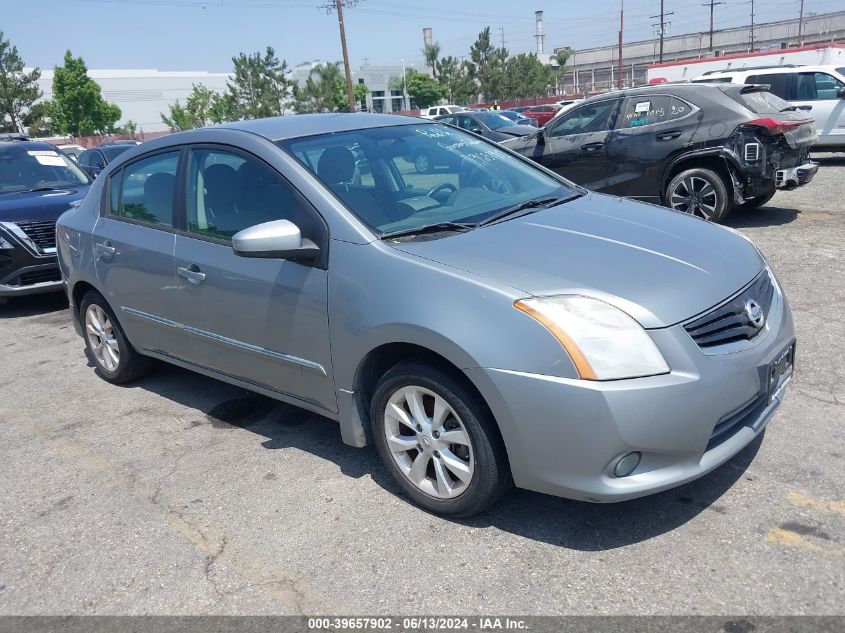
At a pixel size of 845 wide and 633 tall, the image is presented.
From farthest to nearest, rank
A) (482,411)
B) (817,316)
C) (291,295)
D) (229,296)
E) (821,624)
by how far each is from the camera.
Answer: (817,316) → (229,296) → (291,295) → (482,411) → (821,624)

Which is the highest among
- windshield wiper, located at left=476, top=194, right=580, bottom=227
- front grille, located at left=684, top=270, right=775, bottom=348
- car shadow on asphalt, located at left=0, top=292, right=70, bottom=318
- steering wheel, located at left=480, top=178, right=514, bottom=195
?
steering wheel, located at left=480, top=178, right=514, bottom=195

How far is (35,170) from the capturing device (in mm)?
8797

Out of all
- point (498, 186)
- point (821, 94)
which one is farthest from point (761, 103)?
point (821, 94)

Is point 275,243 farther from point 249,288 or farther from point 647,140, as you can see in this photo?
point 647,140

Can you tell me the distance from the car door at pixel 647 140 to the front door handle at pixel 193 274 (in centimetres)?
615

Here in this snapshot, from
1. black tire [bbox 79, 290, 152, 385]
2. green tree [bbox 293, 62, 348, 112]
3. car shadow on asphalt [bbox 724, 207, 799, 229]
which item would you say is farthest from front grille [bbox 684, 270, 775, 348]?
green tree [bbox 293, 62, 348, 112]

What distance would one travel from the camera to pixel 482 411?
9.65ft

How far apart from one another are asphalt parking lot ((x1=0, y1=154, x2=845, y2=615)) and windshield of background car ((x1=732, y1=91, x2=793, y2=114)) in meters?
4.57

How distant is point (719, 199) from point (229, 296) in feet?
20.7

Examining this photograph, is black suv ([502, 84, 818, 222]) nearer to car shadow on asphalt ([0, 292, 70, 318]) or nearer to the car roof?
the car roof

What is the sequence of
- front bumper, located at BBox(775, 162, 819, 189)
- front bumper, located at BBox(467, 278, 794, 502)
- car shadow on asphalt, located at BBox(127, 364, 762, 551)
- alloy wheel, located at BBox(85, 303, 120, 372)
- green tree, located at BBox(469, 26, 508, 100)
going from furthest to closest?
green tree, located at BBox(469, 26, 508, 100) < front bumper, located at BBox(775, 162, 819, 189) < alloy wheel, located at BBox(85, 303, 120, 372) < car shadow on asphalt, located at BBox(127, 364, 762, 551) < front bumper, located at BBox(467, 278, 794, 502)

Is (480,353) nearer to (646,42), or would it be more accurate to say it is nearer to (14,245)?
(14,245)

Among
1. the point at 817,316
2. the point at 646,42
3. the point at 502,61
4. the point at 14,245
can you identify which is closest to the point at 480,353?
the point at 817,316

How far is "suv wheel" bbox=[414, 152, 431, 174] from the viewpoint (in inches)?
162
